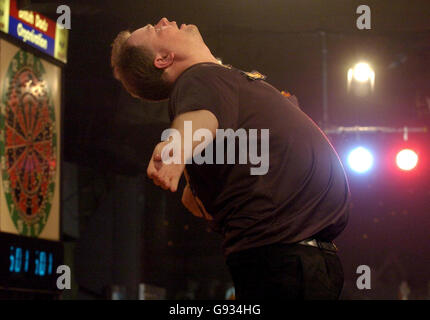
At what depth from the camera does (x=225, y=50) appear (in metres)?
8.64

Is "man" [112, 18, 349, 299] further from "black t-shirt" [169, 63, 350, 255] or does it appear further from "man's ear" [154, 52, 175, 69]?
"man's ear" [154, 52, 175, 69]

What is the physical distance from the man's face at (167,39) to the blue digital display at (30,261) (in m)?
4.52

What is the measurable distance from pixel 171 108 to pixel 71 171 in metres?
9.08

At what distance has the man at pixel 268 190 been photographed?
2150 millimetres

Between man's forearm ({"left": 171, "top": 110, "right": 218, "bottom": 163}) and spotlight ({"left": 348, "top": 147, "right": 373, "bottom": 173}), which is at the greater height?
spotlight ({"left": 348, "top": 147, "right": 373, "bottom": 173})

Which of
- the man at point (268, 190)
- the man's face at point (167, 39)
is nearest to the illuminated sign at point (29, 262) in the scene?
the man's face at point (167, 39)

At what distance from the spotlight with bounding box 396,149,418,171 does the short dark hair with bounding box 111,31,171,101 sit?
747 centimetres

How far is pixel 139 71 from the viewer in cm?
249

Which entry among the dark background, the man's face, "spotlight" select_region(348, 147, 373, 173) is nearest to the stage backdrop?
the dark background

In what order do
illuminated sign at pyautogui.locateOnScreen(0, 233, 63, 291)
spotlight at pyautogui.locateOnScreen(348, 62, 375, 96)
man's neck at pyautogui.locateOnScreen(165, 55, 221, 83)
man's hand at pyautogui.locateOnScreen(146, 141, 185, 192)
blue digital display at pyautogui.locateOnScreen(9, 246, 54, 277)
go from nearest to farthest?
man's hand at pyautogui.locateOnScreen(146, 141, 185, 192) → man's neck at pyautogui.locateOnScreen(165, 55, 221, 83) → illuminated sign at pyautogui.locateOnScreen(0, 233, 63, 291) → blue digital display at pyautogui.locateOnScreen(9, 246, 54, 277) → spotlight at pyautogui.locateOnScreen(348, 62, 375, 96)

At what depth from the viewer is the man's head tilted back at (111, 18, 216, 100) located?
244 cm

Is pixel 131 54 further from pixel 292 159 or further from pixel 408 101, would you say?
pixel 408 101

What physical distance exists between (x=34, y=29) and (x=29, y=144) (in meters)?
1.06
